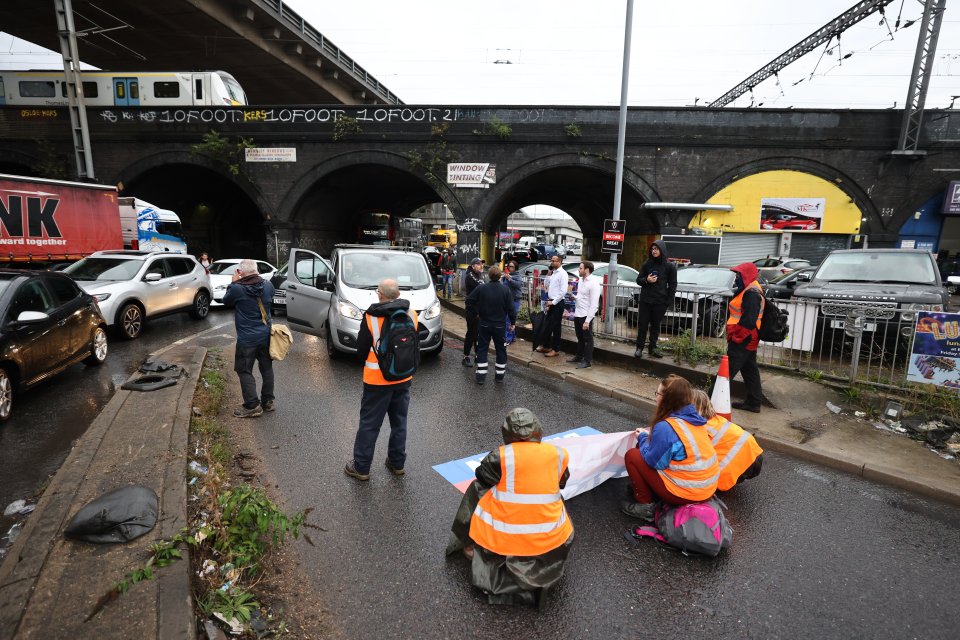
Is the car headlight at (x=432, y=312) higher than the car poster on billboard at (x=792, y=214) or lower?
lower

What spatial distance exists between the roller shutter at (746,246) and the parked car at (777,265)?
2.91ft

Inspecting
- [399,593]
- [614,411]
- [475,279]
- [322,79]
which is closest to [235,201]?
[322,79]

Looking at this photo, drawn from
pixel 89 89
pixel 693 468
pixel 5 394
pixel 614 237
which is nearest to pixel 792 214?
pixel 614 237

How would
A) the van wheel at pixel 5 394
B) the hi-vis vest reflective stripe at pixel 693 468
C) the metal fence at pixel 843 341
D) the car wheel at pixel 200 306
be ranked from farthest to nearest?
the car wheel at pixel 200 306 → the metal fence at pixel 843 341 → the van wheel at pixel 5 394 → the hi-vis vest reflective stripe at pixel 693 468

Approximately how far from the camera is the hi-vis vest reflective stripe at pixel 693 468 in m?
3.45

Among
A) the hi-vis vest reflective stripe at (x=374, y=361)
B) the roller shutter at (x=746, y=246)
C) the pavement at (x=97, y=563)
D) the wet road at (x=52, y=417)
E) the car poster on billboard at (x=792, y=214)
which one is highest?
the car poster on billboard at (x=792, y=214)

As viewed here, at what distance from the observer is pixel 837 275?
28.5 feet

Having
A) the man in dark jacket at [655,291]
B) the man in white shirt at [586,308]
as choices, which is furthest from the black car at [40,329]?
the man in dark jacket at [655,291]

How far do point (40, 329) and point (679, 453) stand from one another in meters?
7.32

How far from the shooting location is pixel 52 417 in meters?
5.58

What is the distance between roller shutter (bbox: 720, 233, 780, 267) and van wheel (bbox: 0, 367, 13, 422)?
20835 mm

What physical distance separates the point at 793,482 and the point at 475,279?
628cm

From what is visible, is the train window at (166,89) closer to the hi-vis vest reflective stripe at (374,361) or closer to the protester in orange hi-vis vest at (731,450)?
the hi-vis vest reflective stripe at (374,361)

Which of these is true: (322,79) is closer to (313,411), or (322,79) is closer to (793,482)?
(313,411)
